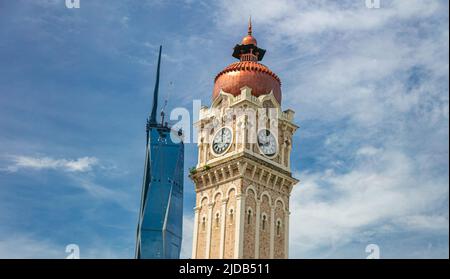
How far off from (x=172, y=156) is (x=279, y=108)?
21.9 m

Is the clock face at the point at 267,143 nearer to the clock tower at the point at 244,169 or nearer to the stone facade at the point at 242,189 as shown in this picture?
the clock tower at the point at 244,169

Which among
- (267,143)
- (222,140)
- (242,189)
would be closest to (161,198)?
(222,140)

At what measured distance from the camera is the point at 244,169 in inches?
2773

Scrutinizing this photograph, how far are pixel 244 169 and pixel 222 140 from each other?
5699 mm

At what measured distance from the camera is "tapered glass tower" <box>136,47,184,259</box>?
89000 mm

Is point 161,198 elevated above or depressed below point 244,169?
above

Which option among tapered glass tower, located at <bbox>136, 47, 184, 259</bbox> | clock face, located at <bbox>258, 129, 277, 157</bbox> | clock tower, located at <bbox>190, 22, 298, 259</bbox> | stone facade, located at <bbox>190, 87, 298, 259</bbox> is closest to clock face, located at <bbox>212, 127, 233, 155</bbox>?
clock tower, located at <bbox>190, 22, 298, 259</bbox>

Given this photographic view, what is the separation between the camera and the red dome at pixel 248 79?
250 feet

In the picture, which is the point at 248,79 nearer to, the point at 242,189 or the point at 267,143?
the point at 267,143

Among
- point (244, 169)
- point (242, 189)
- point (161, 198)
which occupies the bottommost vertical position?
point (242, 189)

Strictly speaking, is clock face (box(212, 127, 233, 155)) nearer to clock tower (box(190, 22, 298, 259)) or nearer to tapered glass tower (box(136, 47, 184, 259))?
clock tower (box(190, 22, 298, 259))

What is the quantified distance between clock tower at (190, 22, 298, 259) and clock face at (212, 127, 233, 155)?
106mm
